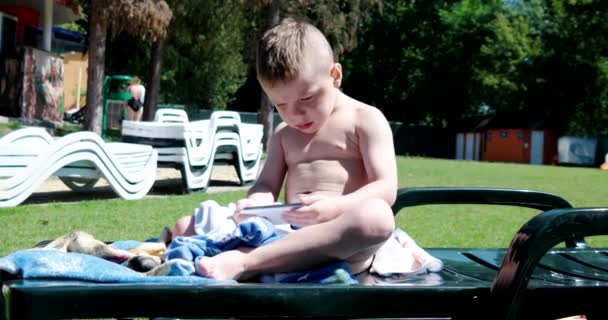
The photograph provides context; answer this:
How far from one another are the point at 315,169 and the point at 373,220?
53 centimetres

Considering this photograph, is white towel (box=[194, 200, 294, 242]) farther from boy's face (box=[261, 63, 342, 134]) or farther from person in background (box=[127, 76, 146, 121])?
person in background (box=[127, 76, 146, 121])

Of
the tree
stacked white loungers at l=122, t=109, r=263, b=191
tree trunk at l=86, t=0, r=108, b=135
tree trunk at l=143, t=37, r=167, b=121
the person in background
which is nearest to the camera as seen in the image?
stacked white loungers at l=122, t=109, r=263, b=191

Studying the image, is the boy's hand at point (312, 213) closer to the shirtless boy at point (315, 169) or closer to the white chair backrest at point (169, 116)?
the shirtless boy at point (315, 169)

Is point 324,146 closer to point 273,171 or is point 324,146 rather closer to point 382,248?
point 273,171

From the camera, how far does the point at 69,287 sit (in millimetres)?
1536

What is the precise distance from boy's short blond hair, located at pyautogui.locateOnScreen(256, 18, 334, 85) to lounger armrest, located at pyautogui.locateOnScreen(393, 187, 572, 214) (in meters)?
0.76

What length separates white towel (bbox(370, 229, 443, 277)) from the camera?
2109mm

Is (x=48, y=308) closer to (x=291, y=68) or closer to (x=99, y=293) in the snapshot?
(x=99, y=293)

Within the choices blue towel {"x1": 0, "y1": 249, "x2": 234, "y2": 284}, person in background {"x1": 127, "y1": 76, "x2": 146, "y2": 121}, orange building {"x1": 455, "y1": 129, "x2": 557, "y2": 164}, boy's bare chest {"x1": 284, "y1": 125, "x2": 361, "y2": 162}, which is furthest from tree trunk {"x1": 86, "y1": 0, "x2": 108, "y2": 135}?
orange building {"x1": 455, "y1": 129, "x2": 557, "y2": 164}

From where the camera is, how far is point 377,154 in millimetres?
2330

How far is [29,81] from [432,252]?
19115 millimetres

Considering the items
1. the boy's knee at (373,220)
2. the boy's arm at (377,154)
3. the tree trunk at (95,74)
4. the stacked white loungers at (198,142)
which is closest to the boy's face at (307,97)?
the boy's arm at (377,154)

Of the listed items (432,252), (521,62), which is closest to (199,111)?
(521,62)

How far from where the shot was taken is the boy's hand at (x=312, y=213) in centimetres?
208
